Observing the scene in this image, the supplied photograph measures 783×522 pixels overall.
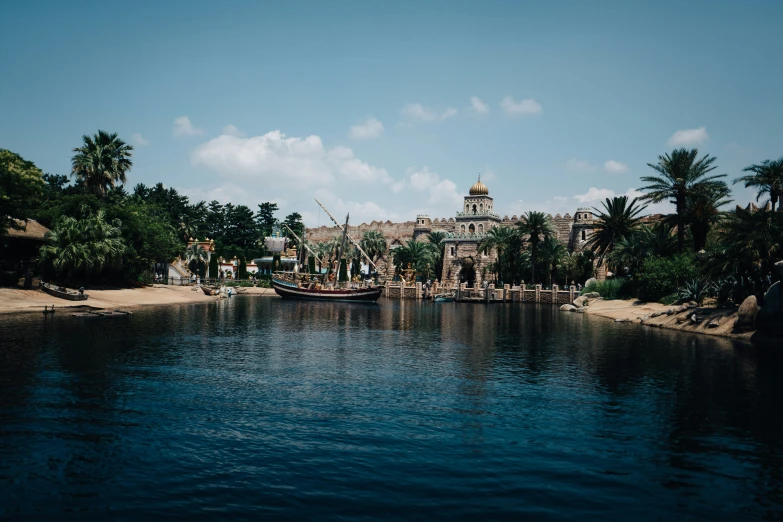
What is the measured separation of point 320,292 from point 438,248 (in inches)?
1062

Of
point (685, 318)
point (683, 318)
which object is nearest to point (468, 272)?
point (683, 318)

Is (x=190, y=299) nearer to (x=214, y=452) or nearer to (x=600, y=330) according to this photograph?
(x=600, y=330)

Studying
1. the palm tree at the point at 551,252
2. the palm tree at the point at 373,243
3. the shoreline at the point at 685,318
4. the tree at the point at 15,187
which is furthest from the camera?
the palm tree at the point at 373,243

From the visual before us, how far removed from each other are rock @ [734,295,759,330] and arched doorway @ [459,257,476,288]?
5491 cm

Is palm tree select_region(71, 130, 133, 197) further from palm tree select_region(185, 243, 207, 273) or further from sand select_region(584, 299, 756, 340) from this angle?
sand select_region(584, 299, 756, 340)

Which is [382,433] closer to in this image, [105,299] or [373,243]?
[105,299]

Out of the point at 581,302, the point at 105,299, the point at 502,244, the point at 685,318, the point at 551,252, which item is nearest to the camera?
the point at 685,318

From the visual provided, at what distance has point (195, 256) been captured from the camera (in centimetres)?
8606

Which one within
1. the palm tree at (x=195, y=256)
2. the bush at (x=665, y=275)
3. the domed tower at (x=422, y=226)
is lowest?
the bush at (x=665, y=275)

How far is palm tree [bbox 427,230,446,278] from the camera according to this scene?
8862cm

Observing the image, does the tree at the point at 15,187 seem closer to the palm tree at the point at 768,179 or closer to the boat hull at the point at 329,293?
the boat hull at the point at 329,293

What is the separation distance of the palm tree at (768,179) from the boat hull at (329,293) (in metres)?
39.2

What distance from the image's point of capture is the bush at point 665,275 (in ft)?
139

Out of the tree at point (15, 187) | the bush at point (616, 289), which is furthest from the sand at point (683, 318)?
the tree at point (15, 187)
